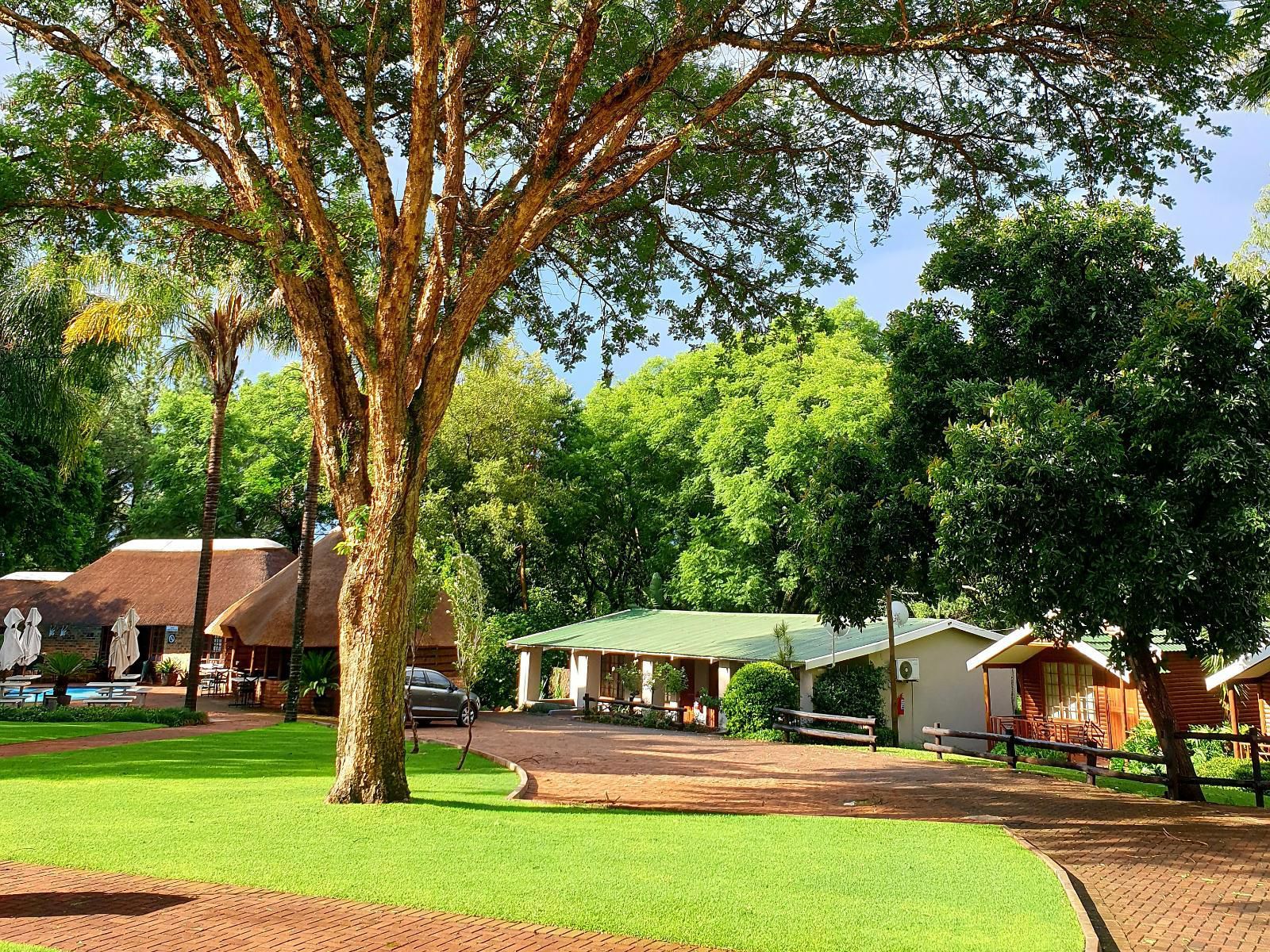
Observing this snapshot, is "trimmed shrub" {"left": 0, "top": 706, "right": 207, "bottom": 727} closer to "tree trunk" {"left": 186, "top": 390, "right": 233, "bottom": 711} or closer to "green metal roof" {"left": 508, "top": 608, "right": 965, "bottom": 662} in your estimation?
"tree trunk" {"left": 186, "top": 390, "right": 233, "bottom": 711}

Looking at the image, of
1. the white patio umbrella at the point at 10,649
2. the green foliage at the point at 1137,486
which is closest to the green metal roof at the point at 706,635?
the green foliage at the point at 1137,486

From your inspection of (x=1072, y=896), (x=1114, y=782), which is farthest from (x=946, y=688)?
(x=1072, y=896)

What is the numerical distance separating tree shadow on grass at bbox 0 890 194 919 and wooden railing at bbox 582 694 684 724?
2243 cm

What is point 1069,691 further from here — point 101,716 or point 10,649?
point 10,649

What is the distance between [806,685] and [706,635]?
510 cm

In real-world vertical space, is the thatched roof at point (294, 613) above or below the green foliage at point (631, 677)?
above

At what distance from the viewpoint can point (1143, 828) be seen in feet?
39.4

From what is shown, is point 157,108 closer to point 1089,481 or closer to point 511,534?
point 1089,481

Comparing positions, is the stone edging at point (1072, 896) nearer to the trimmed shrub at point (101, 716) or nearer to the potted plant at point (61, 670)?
the trimmed shrub at point (101, 716)

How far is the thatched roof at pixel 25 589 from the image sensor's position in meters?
34.8

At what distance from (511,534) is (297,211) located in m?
26.7

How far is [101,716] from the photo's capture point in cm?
2123

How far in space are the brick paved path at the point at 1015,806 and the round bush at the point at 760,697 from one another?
1776 millimetres

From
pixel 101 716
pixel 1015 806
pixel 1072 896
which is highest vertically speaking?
pixel 101 716
